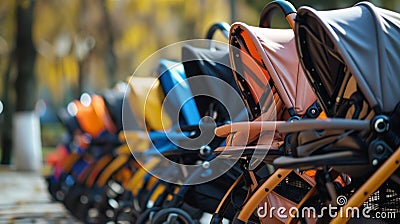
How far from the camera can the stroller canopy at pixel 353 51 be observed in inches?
142

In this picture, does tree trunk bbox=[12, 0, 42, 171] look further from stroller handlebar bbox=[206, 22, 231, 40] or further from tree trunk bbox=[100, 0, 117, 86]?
stroller handlebar bbox=[206, 22, 231, 40]

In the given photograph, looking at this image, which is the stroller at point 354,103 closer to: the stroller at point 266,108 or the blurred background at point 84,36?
the stroller at point 266,108

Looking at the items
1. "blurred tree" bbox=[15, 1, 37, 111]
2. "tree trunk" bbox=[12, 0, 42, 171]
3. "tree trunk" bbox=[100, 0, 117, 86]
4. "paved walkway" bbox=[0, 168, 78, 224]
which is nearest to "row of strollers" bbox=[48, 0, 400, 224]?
"paved walkway" bbox=[0, 168, 78, 224]

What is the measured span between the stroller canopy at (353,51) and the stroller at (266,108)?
1.36ft

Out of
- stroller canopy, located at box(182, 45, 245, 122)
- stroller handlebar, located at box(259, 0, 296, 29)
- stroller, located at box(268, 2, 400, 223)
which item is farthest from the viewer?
stroller canopy, located at box(182, 45, 245, 122)

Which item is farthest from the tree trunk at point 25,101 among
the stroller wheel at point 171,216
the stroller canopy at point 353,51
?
the stroller canopy at point 353,51

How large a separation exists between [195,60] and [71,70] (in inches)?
810

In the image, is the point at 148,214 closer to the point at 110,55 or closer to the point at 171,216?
the point at 171,216

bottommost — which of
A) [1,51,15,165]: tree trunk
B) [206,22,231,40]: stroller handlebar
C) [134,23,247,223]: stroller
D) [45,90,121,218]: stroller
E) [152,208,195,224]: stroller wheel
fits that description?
[1,51,15,165]: tree trunk

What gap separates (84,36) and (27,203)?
13.3m

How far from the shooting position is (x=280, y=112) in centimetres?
463

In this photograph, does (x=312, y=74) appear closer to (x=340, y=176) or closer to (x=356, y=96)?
(x=356, y=96)

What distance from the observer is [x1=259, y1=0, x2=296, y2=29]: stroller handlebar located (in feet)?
15.6

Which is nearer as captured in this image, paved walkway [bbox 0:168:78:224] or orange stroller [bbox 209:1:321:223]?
orange stroller [bbox 209:1:321:223]
